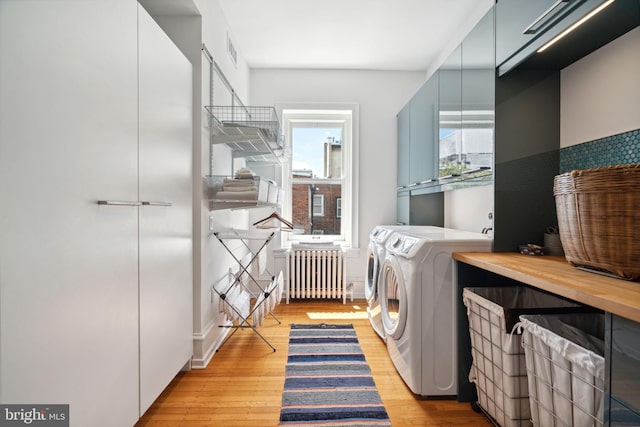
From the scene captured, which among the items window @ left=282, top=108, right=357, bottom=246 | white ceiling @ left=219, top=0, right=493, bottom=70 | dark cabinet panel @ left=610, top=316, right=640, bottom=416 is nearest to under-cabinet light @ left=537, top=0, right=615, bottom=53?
dark cabinet panel @ left=610, top=316, right=640, bottom=416

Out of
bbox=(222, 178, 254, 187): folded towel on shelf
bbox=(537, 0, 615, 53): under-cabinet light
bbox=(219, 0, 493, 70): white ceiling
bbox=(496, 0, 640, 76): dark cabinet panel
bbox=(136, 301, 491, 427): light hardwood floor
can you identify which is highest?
bbox=(219, 0, 493, 70): white ceiling

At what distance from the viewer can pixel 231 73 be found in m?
3.11

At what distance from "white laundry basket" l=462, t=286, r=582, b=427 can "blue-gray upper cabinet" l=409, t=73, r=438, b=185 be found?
1.27 m

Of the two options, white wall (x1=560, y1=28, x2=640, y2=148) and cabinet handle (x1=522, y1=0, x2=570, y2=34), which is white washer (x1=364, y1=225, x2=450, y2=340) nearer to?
white wall (x1=560, y1=28, x2=640, y2=148)

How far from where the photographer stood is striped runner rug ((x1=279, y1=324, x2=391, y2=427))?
5.58 ft

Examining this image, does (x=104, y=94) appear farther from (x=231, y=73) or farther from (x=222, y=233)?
(x=231, y=73)

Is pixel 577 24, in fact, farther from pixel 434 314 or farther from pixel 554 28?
pixel 434 314

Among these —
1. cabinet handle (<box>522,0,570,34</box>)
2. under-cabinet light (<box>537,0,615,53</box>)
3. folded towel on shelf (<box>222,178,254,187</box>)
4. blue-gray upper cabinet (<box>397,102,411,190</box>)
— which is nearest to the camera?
under-cabinet light (<box>537,0,615,53</box>)

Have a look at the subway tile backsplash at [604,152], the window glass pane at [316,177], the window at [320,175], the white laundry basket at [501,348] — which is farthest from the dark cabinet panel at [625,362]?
the window glass pane at [316,177]

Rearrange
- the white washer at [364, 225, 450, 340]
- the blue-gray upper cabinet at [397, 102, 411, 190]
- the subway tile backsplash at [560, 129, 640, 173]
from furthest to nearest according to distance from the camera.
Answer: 1. the blue-gray upper cabinet at [397, 102, 411, 190]
2. the white washer at [364, 225, 450, 340]
3. the subway tile backsplash at [560, 129, 640, 173]

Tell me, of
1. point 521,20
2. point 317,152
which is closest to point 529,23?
point 521,20

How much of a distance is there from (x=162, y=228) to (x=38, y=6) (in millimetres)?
1051

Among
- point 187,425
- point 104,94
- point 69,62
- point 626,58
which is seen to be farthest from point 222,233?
point 626,58

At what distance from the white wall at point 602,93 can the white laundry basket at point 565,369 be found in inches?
34.8
